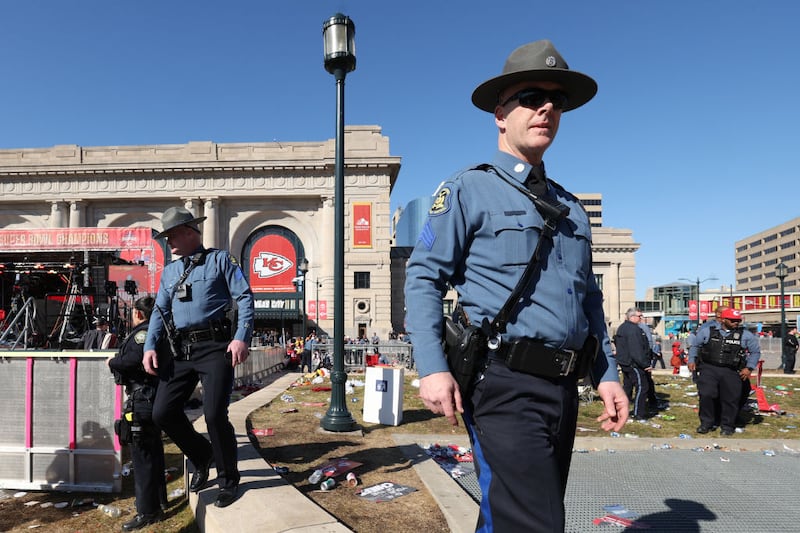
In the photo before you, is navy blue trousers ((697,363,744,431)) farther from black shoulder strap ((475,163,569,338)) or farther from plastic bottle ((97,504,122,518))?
plastic bottle ((97,504,122,518))

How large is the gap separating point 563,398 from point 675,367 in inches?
687

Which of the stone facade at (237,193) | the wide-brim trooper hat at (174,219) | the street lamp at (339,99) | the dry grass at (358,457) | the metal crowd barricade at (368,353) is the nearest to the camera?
the dry grass at (358,457)

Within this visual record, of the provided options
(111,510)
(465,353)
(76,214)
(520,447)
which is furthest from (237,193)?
(520,447)

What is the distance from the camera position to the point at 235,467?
3461mm

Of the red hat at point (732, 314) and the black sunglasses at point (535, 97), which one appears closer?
the black sunglasses at point (535, 97)

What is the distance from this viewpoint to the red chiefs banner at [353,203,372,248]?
42750 millimetres

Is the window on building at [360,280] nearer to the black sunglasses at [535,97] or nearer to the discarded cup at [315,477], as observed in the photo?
the discarded cup at [315,477]

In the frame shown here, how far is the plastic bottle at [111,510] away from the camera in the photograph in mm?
3703

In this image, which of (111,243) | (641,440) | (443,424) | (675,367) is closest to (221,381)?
(443,424)

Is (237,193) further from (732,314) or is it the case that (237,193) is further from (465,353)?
(465,353)

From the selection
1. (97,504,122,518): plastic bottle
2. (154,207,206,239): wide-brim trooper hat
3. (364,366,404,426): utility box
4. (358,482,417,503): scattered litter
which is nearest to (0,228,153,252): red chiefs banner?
(364,366,404,426): utility box

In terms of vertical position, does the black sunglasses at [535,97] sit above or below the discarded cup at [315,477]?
above

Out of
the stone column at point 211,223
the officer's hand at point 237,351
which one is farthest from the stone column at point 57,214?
the officer's hand at point 237,351

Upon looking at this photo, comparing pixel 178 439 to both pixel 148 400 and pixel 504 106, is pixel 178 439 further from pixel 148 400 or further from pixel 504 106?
pixel 504 106
